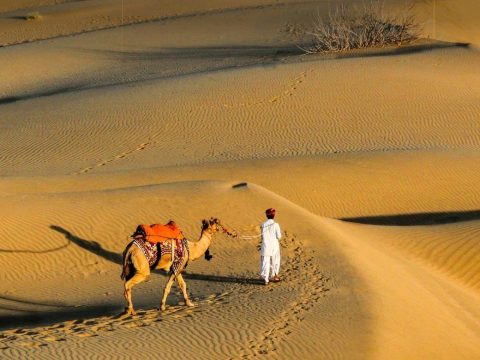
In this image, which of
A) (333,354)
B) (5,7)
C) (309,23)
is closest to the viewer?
(333,354)

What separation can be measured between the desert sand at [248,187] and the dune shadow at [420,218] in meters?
0.07

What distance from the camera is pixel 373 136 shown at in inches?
1121

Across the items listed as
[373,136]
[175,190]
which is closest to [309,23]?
[373,136]

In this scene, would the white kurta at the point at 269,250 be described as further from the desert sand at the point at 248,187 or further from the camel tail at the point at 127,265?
the camel tail at the point at 127,265

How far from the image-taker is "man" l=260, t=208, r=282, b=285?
49.1 ft

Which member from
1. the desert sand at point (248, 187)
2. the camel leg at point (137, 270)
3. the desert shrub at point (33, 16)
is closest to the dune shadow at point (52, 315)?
the desert sand at point (248, 187)

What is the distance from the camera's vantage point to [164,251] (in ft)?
44.6

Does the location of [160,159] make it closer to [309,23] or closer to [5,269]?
[5,269]

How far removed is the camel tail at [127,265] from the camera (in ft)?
44.0

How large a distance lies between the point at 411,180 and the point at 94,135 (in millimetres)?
9858

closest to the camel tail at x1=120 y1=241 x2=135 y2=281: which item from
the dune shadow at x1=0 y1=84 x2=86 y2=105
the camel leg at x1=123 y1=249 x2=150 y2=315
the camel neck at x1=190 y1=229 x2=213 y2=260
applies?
the camel leg at x1=123 y1=249 x2=150 y2=315

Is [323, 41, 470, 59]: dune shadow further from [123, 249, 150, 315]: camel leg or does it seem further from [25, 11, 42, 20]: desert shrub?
[123, 249, 150, 315]: camel leg

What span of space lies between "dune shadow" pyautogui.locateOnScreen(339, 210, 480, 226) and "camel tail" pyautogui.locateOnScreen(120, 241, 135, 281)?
8.81 m

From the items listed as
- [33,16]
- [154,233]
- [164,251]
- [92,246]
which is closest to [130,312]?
[164,251]
